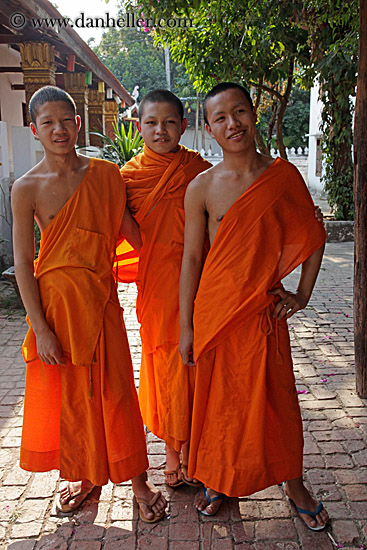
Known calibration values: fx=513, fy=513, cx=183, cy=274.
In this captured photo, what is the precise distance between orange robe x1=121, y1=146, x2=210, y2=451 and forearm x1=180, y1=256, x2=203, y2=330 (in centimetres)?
15

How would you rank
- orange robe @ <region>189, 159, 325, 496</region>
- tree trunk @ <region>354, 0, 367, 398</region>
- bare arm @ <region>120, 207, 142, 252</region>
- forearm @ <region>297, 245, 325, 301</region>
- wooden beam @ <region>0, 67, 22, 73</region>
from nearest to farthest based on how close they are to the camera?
orange robe @ <region>189, 159, 325, 496</region> < forearm @ <region>297, 245, 325, 301</region> < bare arm @ <region>120, 207, 142, 252</region> < tree trunk @ <region>354, 0, 367, 398</region> < wooden beam @ <region>0, 67, 22, 73</region>

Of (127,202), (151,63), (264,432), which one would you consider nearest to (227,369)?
(264,432)

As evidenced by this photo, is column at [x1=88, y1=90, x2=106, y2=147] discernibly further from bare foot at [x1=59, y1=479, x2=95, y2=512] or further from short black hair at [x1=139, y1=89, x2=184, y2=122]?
bare foot at [x1=59, y1=479, x2=95, y2=512]

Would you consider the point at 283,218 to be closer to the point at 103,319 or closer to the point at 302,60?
Result: the point at 103,319

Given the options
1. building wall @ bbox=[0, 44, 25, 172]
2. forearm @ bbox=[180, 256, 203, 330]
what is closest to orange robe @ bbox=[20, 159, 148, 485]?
forearm @ bbox=[180, 256, 203, 330]

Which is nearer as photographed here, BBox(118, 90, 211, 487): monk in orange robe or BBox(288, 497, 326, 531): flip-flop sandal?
BBox(288, 497, 326, 531): flip-flop sandal

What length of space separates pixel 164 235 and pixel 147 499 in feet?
4.25

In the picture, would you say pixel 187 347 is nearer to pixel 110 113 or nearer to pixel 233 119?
pixel 233 119

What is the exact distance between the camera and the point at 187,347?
7.97 ft

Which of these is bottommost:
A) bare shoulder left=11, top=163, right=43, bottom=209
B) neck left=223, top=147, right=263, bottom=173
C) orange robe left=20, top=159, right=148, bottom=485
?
orange robe left=20, top=159, right=148, bottom=485

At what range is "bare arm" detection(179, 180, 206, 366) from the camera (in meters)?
2.33

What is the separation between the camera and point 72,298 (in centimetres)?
231

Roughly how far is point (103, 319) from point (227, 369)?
2.01 ft

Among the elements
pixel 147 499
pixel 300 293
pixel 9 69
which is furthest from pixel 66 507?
pixel 9 69
